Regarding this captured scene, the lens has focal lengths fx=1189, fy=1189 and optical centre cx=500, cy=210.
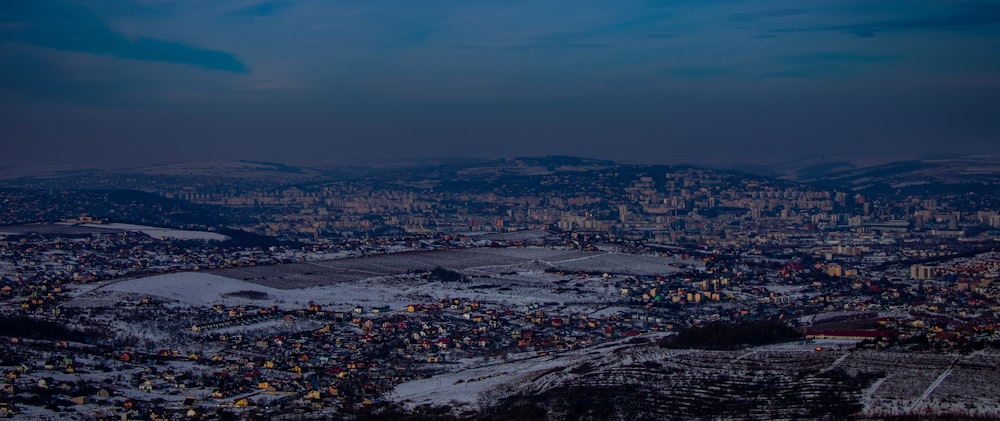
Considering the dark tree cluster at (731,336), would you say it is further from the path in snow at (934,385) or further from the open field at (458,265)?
the open field at (458,265)

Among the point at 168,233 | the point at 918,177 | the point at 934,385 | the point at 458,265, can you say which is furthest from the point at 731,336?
the point at 918,177

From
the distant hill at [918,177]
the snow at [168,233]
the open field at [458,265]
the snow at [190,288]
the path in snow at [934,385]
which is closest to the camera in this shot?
the path in snow at [934,385]

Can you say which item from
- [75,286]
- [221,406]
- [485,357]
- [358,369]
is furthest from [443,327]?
[75,286]

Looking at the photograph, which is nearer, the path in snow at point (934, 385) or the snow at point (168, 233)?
the path in snow at point (934, 385)

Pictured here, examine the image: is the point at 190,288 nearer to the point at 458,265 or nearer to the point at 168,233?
the point at 458,265

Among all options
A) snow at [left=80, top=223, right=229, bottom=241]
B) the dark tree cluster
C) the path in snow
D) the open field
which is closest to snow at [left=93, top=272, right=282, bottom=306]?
the open field

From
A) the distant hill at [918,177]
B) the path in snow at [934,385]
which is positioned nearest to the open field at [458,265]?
the path in snow at [934,385]

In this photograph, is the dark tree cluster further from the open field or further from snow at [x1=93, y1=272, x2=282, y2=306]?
the open field

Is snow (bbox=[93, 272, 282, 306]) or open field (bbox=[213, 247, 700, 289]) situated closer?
snow (bbox=[93, 272, 282, 306])

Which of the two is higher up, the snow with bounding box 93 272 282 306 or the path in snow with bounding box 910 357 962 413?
the snow with bounding box 93 272 282 306

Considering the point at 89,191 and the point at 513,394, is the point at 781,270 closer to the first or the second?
the point at 513,394
